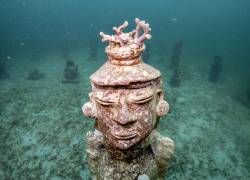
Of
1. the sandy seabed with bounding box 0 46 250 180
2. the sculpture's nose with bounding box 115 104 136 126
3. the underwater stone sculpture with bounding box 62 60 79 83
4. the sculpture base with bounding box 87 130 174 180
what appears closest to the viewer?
the sculpture's nose with bounding box 115 104 136 126

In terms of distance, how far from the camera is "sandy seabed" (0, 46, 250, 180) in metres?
6.25

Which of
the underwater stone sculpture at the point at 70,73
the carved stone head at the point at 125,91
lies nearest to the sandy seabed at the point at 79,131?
the underwater stone sculpture at the point at 70,73

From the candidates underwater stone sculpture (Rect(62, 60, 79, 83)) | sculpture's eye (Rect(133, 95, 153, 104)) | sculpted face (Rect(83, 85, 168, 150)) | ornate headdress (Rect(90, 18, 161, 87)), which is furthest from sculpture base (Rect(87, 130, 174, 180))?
underwater stone sculpture (Rect(62, 60, 79, 83))

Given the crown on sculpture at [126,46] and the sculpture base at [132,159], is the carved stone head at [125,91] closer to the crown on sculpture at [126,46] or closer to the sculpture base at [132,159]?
the crown on sculpture at [126,46]

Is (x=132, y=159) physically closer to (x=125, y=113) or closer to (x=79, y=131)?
(x=125, y=113)

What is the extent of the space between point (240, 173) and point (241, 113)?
13.0ft

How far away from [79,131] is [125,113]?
5543mm

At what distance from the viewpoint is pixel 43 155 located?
22.1 feet

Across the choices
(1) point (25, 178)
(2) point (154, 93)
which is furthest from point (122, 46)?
(1) point (25, 178)

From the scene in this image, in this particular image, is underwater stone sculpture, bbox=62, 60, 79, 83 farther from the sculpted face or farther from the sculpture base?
the sculpted face

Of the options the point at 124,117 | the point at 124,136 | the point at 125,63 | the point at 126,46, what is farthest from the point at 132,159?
the point at 126,46

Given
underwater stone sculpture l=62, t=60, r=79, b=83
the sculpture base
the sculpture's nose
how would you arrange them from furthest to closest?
underwater stone sculpture l=62, t=60, r=79, b=83 → the sculpture base → the sculpture's nose

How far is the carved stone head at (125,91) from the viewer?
2.53m

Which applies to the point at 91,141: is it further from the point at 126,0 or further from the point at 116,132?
the point at 126,0
